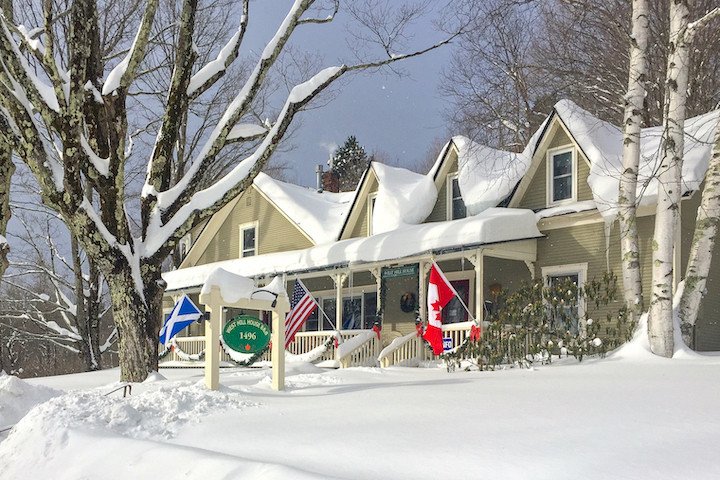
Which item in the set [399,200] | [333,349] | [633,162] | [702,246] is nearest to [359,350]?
[333,349]

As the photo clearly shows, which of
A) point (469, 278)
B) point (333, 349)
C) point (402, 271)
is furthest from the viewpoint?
point (469, 278)

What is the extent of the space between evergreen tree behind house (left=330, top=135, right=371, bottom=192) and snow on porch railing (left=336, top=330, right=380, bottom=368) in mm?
36558

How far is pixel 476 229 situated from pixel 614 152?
12.8ft

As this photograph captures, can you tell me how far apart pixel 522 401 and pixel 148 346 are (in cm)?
546

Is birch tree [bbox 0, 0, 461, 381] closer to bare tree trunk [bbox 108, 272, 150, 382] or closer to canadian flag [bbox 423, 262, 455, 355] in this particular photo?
bare tree trunk [bbox 108, 272, 150, 382]

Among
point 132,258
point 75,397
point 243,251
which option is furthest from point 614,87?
point 75,397

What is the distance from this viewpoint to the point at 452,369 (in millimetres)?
12734

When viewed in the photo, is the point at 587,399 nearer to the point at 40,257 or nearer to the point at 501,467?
the point at 501,467

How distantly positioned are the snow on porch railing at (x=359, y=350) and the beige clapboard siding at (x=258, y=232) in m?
5.36

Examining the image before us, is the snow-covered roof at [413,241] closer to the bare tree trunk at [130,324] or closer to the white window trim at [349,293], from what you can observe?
the white window trim at [349,293]

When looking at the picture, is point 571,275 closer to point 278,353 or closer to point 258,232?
point 278,353

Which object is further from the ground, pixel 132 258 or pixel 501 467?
pixel 132 258

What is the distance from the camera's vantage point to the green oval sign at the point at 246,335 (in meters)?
8.83

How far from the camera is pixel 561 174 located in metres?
16.5
